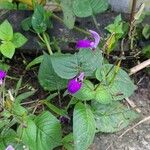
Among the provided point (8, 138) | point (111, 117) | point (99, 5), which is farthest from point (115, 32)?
point (8, 138)

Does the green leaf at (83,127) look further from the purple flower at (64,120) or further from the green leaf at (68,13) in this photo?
the green leaf at (68,13)

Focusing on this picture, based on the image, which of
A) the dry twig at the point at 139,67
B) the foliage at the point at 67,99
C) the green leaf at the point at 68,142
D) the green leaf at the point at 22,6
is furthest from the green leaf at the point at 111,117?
the green leaf at the point at 22,6

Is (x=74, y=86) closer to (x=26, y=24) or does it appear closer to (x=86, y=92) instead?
(x=86, y=92)

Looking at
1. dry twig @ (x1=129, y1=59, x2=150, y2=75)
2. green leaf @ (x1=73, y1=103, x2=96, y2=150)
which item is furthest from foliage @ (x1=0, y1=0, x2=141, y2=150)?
dry twig @ (x1=129, y1=59, x2=150, y2=75)

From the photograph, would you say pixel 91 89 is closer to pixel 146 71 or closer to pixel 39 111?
pixel 39 111

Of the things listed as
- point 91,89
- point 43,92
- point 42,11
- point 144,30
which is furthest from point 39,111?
point 144,30
